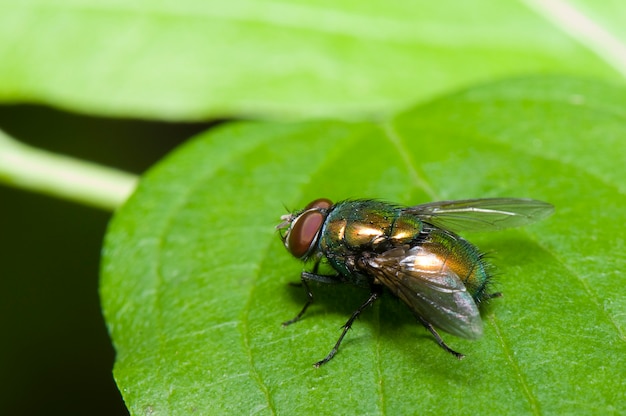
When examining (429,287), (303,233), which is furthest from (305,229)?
(429,287)

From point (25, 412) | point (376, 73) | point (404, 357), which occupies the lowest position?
point (25, 412)

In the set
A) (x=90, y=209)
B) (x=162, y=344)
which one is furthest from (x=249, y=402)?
(x=90, y=209)

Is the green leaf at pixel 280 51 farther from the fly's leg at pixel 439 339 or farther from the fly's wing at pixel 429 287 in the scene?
the fly's leg at pixel 439 339

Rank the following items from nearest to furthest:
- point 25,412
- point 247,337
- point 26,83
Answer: point 247,337, point 26,83, point 25,412

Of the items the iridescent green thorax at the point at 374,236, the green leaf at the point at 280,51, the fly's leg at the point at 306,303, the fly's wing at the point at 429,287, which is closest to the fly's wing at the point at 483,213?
the iridescent green thorax at the point at 374,236

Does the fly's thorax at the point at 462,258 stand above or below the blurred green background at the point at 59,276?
above

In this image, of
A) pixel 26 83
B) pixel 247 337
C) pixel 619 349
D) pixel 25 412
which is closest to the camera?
pixel 619 349

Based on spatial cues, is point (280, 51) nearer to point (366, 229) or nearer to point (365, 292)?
point (366, 229)

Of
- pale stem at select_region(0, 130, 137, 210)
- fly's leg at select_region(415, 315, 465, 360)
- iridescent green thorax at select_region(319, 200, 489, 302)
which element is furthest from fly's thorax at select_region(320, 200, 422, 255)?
pale stem at select_region(0, 130, 137, 210)

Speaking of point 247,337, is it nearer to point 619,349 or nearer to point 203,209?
point 203,209
